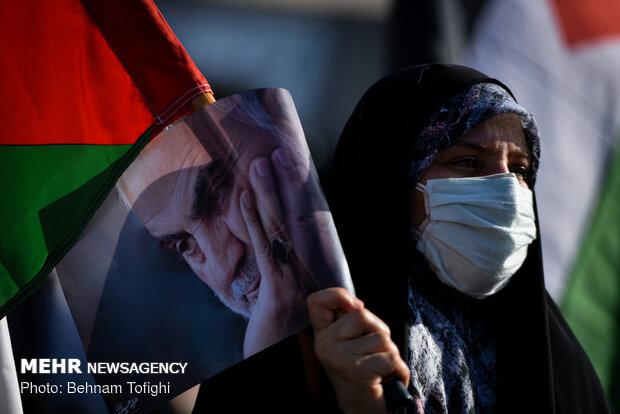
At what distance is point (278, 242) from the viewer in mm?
1548

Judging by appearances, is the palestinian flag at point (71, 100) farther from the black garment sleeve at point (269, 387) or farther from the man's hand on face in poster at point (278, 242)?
the black garment sleeve at point (269, 387)

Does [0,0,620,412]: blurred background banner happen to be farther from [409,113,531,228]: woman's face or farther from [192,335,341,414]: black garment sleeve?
Result: [192,335,341,414]: black garment sleeve

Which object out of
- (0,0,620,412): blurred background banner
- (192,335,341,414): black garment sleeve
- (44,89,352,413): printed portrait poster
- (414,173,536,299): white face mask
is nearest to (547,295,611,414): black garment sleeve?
(414,173,536,299): white face mask

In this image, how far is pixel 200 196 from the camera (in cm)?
160

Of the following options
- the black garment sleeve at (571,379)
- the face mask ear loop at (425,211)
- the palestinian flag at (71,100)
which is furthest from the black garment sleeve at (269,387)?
the black garment sleeve at (571,379)

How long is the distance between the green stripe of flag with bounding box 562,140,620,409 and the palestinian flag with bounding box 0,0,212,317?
9.62 feet

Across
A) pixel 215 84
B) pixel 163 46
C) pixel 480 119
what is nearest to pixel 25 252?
pixel 163 46

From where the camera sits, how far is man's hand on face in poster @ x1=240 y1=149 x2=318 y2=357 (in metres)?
1.52

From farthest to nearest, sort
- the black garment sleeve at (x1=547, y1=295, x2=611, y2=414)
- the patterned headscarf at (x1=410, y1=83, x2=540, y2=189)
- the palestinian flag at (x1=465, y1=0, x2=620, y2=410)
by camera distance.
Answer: the palestinian flag at (x1=465, y1=0, x2=620, y2=410) < the black garment sleeve at (x1=547, y1=295, x2=611, y2=414) < the patterned headscarf at (x1=410, y1=83, x2=540, y2=189)

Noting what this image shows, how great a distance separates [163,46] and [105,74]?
17cm

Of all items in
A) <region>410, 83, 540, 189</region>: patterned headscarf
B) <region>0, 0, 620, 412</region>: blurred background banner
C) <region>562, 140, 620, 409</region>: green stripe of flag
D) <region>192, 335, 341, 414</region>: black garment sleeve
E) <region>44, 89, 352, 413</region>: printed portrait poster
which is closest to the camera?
<region>44, 89, 352, 413</region>: printed portrait poster

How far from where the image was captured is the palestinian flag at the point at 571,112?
441 centimetres

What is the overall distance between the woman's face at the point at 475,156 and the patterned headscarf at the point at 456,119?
23mm

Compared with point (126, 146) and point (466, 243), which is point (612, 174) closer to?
point (466, 243)
